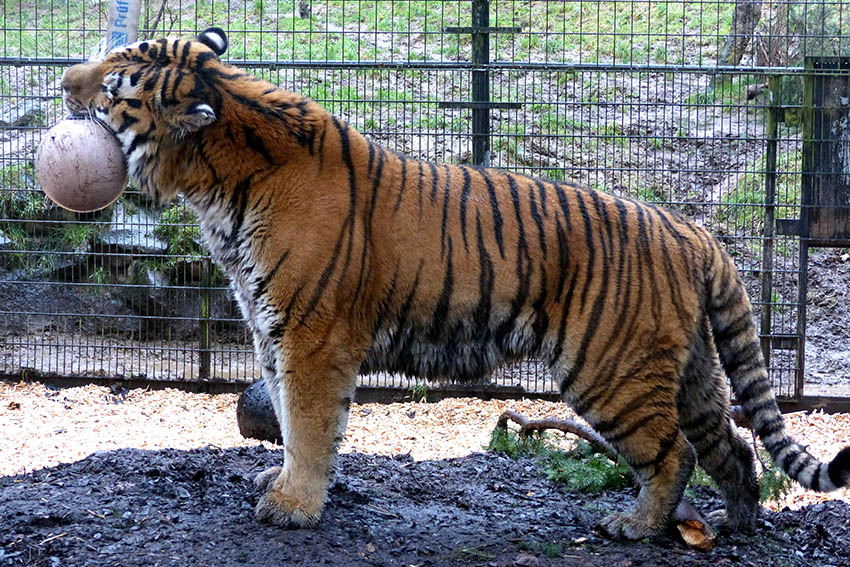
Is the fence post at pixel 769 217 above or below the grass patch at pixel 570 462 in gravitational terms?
above

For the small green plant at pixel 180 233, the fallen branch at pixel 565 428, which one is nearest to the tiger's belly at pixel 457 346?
the fallen branch at pixel 565 428

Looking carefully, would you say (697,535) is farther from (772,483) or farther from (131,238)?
(131,238)

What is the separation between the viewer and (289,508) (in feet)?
14.0

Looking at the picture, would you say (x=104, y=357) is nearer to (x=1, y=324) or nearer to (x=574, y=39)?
(x=1, y=324)

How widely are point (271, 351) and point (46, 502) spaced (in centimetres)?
129

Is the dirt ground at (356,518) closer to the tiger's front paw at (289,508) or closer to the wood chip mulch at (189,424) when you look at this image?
the tiger's front paw at (289,508)

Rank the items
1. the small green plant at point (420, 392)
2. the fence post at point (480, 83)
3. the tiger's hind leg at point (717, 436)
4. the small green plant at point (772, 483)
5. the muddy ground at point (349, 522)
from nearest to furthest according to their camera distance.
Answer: the muddy ground at point (349, 522), the tiger's hind leg at point (717, 436), the small green plant at point (772, 483), the fence post at point (480, 83), the small green plant at point (420, 392)

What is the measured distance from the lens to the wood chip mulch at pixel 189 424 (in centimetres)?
698

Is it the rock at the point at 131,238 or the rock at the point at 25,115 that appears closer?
the rock at the point at 131,238

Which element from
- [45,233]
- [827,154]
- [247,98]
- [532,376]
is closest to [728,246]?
[827,154]

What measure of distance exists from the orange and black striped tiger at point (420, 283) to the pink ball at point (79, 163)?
8 centimetres

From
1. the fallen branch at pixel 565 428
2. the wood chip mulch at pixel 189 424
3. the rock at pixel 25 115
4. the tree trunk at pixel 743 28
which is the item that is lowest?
the wood chip mulch at pixel 189 424

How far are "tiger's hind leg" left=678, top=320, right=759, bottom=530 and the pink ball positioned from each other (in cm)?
293

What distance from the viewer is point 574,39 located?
13125 millimetres
